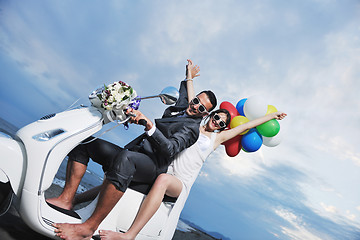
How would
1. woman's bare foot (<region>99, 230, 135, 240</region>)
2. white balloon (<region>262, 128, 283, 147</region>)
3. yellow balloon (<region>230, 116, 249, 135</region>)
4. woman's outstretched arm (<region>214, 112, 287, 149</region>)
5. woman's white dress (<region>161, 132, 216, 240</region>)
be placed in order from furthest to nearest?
white balloon (<region>262, 128, 283, 147</region>) → yellow balloon (<region>230, 116, 249, 135</region>) → woman's outstretched arm (<region>214, 112, 287, 149</region>) → woman's white dress (<region>161, 132, 216, 240</region>) → woman's bare foot (<region>99, 230, 135, 240</region>)

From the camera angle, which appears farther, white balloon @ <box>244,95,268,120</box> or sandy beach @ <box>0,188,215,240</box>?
white balloon @ <box>244,95,268,120</box>

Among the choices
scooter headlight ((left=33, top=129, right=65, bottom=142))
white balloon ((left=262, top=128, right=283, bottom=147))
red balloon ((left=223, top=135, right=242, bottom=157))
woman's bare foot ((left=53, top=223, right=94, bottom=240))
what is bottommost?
woman's bare foot ((left=53, top=223, right=94, bottom=240))

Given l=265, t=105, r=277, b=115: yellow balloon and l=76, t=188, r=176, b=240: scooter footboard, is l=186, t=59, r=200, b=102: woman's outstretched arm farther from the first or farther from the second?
l=76, t=188, r=176, b=240: scooter footboard

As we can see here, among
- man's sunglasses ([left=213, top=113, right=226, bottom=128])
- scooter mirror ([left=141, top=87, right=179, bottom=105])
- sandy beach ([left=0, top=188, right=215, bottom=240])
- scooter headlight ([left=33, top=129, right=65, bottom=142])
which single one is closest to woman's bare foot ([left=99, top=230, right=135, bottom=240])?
sandy beach ([left=0, top=188, right=215, bottom=240])

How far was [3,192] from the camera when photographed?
162cm

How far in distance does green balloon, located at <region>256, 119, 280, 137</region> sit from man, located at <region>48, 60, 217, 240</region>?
670mm

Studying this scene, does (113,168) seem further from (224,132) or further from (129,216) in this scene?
(224,132)

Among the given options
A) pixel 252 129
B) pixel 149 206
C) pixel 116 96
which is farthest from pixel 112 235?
pixel 252 129

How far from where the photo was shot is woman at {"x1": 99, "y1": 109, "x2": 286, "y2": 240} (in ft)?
6.38

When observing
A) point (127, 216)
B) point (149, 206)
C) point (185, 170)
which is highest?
point (185, 170)

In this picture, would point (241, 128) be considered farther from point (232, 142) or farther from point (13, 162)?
point (13, 162)

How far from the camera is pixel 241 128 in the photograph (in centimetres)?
259

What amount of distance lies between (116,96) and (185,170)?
84cm

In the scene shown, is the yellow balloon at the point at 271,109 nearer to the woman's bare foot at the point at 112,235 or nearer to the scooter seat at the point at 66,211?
the woman's bare foot at the point at 112,235
